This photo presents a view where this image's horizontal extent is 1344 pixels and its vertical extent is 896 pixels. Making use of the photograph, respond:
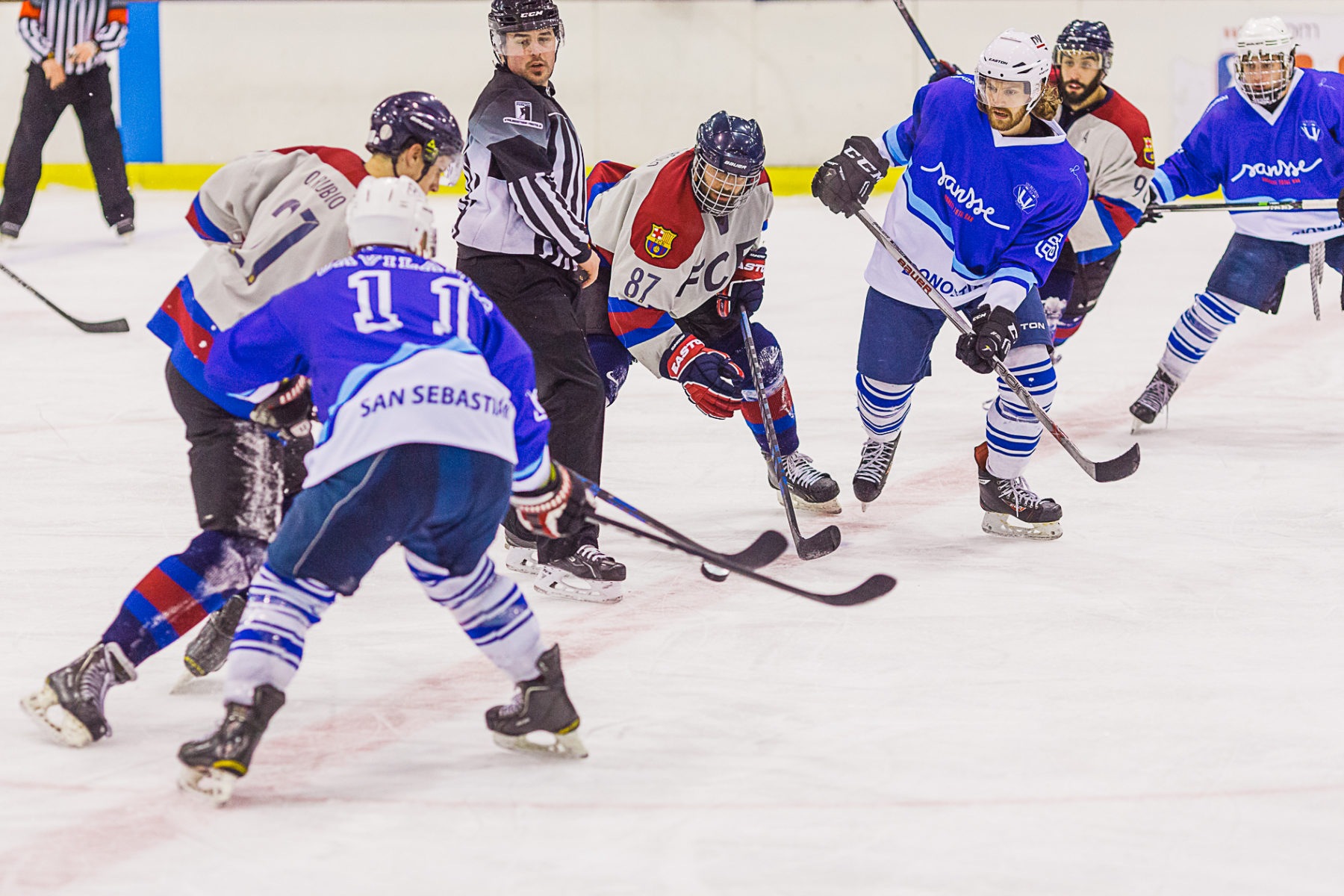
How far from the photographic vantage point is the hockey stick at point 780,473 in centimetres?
327

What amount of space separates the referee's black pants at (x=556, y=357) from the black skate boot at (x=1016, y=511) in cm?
93

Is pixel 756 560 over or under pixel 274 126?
over

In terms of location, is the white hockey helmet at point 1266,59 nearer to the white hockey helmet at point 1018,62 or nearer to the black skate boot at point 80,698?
the white hockey helmet at point 1018,62

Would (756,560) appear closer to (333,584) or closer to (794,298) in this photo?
(333,584)

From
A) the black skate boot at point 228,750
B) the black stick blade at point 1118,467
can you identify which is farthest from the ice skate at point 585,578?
the black stick blade at point 1118,467

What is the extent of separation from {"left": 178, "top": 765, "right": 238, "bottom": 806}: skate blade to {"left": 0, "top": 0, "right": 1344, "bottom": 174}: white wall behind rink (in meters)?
7.24

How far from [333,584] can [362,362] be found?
0.28m

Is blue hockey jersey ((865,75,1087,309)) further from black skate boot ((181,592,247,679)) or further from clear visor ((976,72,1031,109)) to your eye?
black skate boot ((181,592,247,679))

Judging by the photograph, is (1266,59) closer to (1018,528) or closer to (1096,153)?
(1096,153)

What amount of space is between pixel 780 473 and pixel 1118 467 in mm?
776

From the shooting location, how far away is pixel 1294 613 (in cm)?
299

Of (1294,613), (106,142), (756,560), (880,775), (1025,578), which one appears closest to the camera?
(880,775)

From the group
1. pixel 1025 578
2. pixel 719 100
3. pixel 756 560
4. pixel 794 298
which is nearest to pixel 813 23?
pixel 719 100

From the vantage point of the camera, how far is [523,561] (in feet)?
10.9
